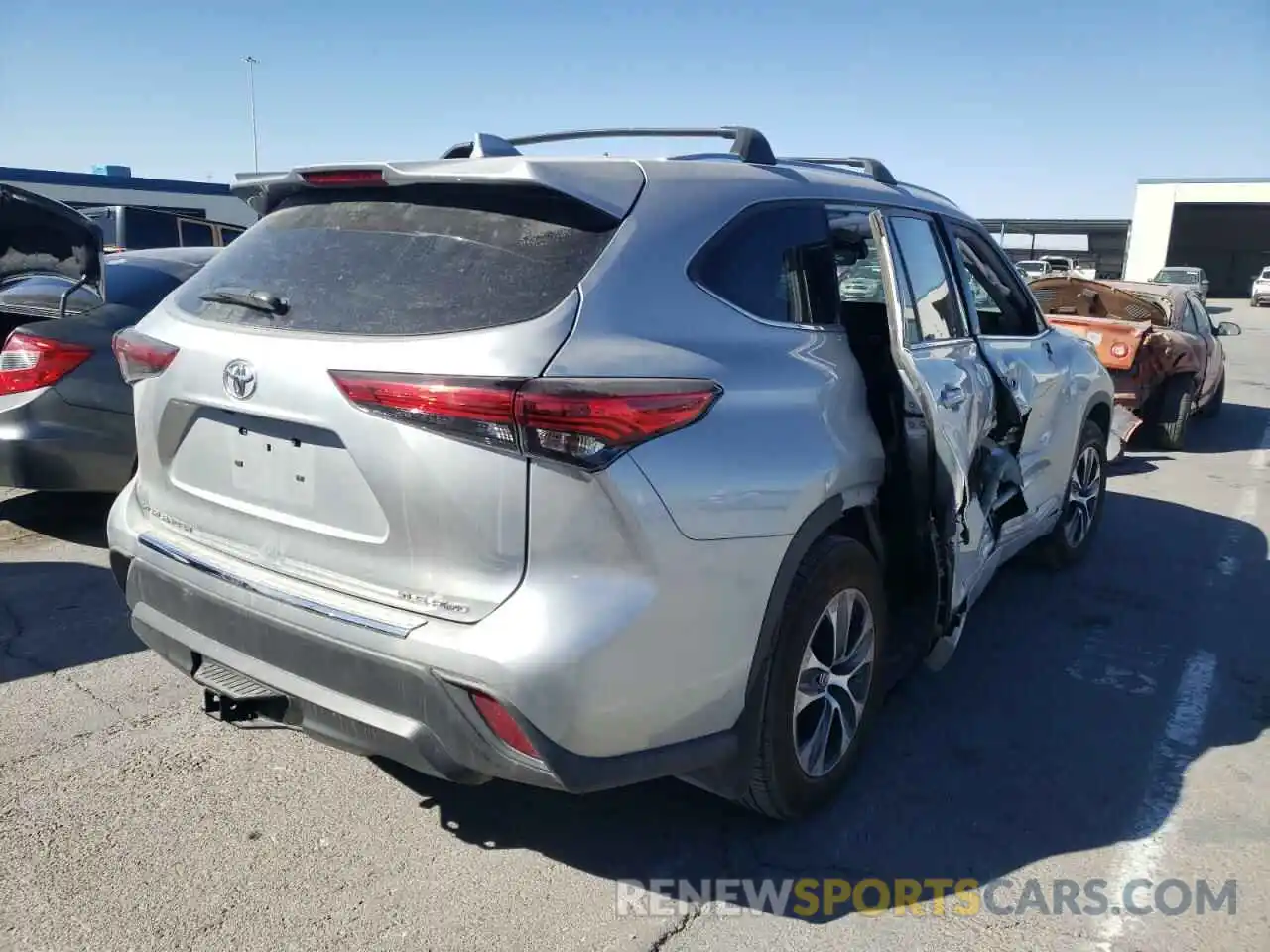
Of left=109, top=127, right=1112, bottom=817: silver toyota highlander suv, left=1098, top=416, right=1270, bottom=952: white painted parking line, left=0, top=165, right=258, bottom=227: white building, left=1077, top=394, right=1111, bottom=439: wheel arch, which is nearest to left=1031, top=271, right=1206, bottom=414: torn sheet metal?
left=1077, top=394, right=1111, bottom=439: wheel arch

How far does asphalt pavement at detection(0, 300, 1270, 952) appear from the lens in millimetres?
2525

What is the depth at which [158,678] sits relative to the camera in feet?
12.5

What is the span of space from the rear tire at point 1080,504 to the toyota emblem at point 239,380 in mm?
4240

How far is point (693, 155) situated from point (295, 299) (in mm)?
1203

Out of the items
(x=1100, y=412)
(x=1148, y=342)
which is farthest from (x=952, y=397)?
(x=1148, y=342)

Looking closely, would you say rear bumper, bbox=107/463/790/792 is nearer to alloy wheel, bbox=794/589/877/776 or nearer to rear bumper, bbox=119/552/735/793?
rear bumper, bbox=119/552/735/793

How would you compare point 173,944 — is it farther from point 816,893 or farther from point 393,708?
point 816,893

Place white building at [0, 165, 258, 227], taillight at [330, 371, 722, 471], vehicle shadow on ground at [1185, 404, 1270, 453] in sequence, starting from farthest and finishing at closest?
white building at [0, 165, 258, 227] → vehicle shadow on ground at [1185, 404, 1270, 453] → taillight at [330, 371, 722, 471]

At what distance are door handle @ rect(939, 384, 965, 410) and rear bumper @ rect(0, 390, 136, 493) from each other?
3952 mm

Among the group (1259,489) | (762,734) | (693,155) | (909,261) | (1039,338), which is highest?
(693,155)

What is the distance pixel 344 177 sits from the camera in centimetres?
264

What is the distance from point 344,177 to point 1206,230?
61.1 metres

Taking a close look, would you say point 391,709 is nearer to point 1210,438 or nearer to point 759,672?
point 759,672

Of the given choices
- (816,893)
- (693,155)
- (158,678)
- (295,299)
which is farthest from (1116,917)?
(158,678)
